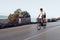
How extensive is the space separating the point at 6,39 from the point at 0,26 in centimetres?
1170

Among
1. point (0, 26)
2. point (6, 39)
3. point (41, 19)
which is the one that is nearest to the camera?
point (6, 39)

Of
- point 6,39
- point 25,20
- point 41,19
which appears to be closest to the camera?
point 6,39

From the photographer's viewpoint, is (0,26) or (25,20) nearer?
(0,26)

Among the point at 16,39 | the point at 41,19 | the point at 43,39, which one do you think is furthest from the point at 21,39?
the point at 41,19

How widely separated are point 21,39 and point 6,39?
0.88 metres

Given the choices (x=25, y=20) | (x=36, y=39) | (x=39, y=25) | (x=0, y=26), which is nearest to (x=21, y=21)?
(x=25, y=20)

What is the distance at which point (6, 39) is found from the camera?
1437 centimetres

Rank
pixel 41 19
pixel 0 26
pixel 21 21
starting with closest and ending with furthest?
1. pixel 41 19
2. pixel 0 26
3. pixel 21 21

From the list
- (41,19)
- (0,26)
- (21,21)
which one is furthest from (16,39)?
(21,21)

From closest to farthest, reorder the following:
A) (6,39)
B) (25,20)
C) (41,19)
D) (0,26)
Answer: (6,39)
(41,19)
(0,26)
(25,20)

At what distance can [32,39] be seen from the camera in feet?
47.3

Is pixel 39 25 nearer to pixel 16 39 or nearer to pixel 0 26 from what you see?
pixel 0 26

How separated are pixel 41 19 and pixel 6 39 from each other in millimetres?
8952

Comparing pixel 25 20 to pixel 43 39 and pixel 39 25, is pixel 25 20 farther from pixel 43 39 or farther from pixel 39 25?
pixel 43 39
